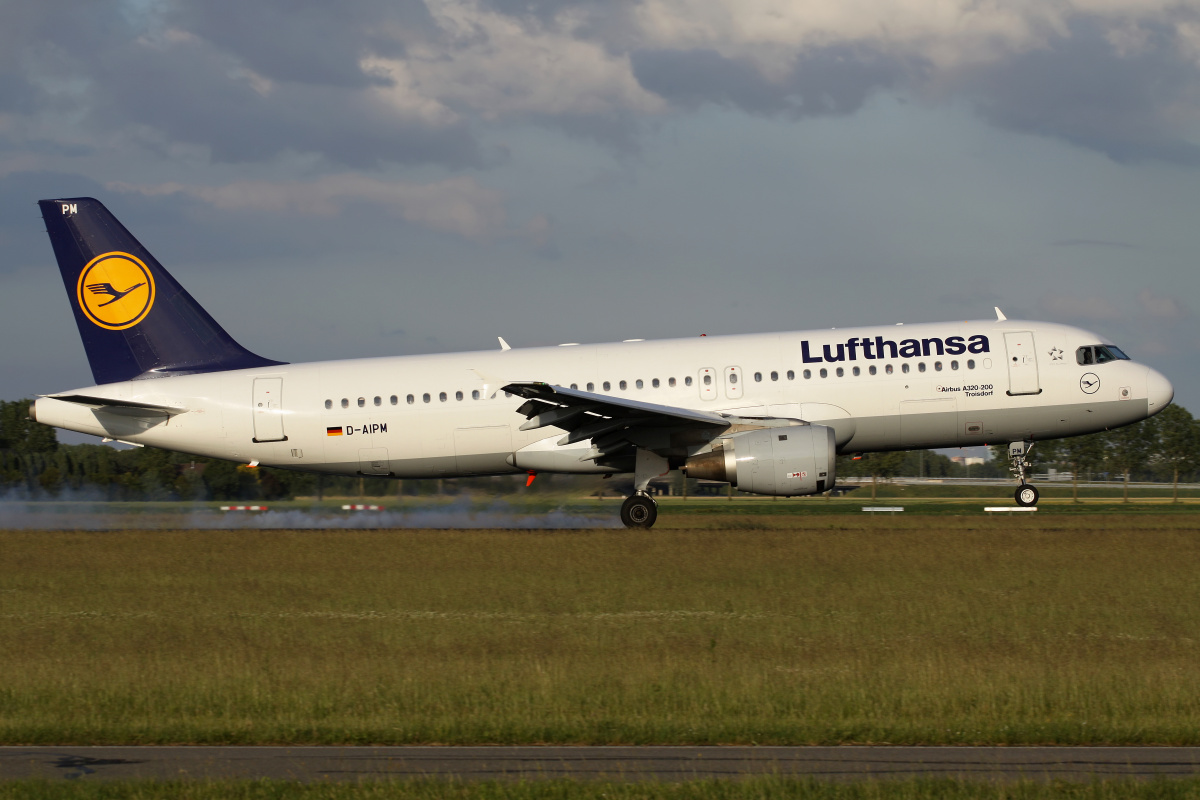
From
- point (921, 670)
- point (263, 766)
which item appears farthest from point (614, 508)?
point (263, 766)

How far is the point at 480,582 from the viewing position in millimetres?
17641

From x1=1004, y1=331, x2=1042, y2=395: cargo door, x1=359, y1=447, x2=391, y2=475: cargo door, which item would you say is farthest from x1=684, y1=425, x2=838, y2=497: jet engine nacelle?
x1=359, y1=447, x2=391, y2=475: cargo door

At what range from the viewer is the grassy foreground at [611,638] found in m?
9.40

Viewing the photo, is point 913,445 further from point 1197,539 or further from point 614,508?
point 614,508

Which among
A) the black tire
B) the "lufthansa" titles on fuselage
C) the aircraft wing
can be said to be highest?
the "lufthansa" titles on fuselage

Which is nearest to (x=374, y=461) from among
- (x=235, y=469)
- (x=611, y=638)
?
(x=611, y=638)

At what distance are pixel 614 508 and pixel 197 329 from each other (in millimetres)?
11105

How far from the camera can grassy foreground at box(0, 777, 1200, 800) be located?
7.19 metres

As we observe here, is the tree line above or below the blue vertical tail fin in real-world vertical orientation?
below

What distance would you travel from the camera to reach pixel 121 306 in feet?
85.1

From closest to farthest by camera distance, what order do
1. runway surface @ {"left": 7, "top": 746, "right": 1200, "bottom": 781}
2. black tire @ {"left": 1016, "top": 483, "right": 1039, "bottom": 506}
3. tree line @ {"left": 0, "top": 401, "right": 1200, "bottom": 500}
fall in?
runway surface @ {"left": 7, "top": 746, "right": 1200, "bottom": 781} → black tire @ {"left": 1016, "top": 483, "right": 1039, "bottom": 506} → tree line @ {"left": 0, "top": 401, "right": 1200, "bottom": 500}

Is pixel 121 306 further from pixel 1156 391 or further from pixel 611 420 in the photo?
pixel 1156 391

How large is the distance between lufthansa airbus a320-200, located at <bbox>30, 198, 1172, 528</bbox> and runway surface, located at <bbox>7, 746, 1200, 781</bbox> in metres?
14.3

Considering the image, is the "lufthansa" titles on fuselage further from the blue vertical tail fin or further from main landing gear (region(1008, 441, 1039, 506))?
the blue vertical tail fin
